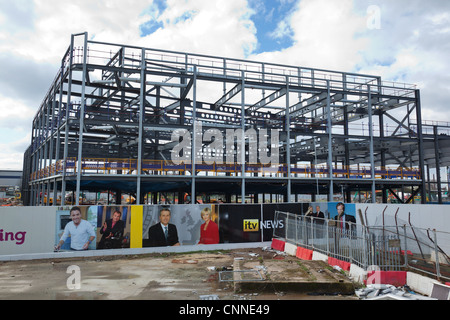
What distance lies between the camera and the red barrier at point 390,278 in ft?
27.9

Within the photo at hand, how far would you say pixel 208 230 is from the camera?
15.0 metres

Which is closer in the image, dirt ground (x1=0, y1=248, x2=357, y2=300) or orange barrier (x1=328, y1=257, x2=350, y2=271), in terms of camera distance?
dirt ground (x1=0, y1=248, x2=357, y2=300)

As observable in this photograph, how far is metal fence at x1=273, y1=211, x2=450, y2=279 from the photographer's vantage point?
8.73 meters

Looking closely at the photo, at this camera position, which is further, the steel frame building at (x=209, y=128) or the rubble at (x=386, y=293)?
the steel frame building at (x=209, y=128)

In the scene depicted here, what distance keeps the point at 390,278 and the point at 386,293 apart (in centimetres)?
103

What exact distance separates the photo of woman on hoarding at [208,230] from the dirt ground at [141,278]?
1569 millimetres

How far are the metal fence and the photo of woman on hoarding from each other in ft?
14.1
